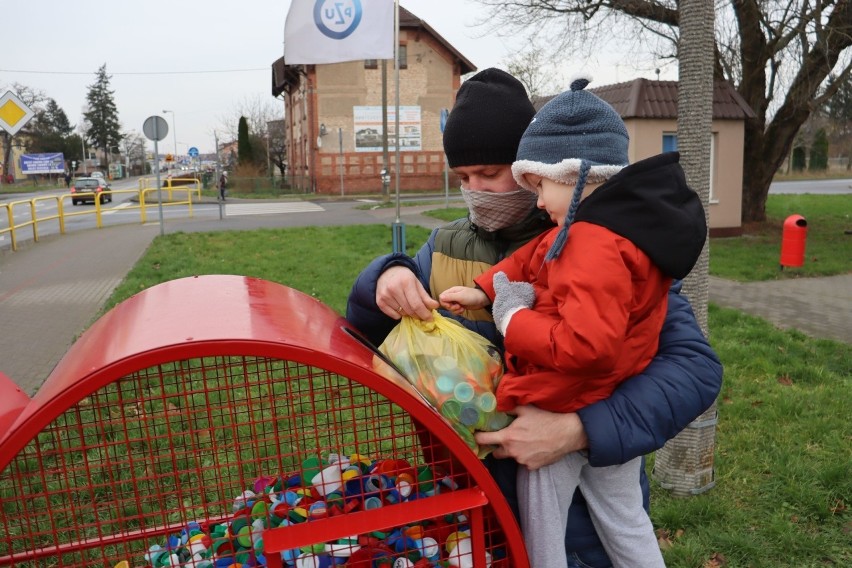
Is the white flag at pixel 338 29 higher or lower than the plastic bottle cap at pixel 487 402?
higher

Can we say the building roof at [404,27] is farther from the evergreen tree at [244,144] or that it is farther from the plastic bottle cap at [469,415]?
the plastic bottle cap at [469,415]

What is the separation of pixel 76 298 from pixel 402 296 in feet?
29.9

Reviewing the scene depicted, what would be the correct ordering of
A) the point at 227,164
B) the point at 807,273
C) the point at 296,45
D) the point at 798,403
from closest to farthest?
the point at 798,403 → the point at 296,45 → the point at 807,273 → the point at 227,164

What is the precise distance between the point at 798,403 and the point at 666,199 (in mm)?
3958

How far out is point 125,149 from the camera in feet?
325

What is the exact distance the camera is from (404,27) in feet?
121

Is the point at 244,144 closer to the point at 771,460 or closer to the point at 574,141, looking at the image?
the point at 771,460

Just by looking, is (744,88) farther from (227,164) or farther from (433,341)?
(227,164)

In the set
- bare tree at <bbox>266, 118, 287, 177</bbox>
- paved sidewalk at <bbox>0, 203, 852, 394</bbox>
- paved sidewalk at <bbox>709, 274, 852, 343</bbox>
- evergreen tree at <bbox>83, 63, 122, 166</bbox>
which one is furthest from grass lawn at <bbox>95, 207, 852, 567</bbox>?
evergreen tree at <bbox>83, 63, 122, 166</bbox>

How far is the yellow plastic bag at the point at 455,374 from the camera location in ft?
5.11

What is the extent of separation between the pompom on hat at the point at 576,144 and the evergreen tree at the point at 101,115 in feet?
326

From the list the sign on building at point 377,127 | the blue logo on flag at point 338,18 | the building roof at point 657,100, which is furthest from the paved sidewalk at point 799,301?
the sign on building at point 377,127

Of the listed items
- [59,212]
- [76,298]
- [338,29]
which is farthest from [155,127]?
[338,29]

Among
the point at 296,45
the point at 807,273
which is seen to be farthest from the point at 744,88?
the point at 296,45
